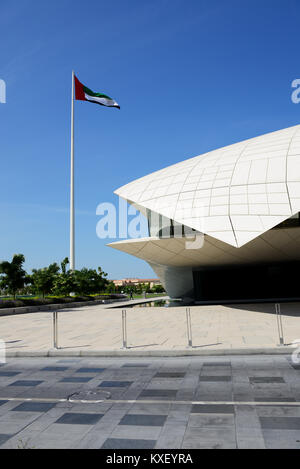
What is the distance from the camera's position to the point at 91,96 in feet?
146

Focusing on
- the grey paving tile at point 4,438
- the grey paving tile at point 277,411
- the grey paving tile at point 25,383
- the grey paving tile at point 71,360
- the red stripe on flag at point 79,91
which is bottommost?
the grey paving tile at point 25,383

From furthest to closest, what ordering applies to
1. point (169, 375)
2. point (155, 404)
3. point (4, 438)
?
point (169, 375), point (155, 404), point (4, 438)

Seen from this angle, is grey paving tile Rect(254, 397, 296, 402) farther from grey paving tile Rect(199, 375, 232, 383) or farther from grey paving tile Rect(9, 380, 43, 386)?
grey paving tile Rect(9, 380, 43, 386)

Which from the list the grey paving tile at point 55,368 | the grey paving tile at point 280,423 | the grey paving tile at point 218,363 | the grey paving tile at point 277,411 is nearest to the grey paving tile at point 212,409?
the grey paving tile at point 277,411

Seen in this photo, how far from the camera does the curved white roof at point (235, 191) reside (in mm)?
17297

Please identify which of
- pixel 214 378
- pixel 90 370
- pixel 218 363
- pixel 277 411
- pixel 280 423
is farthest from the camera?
pixel 218 363

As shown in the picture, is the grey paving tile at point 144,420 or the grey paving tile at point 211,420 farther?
the grey paving tile at point 144,420

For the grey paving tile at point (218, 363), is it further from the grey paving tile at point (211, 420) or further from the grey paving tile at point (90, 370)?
the grey paving tile at point (211, 420)

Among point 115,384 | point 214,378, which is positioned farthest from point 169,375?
point 115,384

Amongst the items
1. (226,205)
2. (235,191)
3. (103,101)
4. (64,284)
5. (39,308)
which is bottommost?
(39,308)

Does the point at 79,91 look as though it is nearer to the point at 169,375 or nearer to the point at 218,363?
the point at 218,363

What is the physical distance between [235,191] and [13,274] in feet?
63.3

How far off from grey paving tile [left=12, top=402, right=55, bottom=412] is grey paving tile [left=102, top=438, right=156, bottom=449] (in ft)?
5.65

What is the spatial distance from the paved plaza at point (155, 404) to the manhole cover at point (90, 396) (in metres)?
0.02
